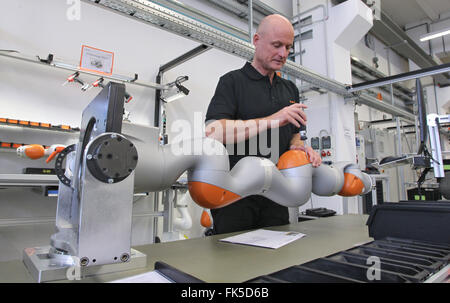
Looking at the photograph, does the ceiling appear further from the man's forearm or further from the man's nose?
the man's forearm

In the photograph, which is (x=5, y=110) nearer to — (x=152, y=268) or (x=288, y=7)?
(x=152, y=268)

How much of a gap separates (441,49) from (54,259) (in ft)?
25.1

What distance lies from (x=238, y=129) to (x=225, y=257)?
1.11 feet

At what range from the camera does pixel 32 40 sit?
206 cm

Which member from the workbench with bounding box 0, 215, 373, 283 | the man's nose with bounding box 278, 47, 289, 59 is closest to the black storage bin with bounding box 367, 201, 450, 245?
the workbench with bounding box 0, 215, 373, 283

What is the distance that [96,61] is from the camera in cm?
207

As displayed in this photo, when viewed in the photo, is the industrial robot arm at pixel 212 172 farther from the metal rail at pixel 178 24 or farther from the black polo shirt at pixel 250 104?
the metal rail at pixel 178 24

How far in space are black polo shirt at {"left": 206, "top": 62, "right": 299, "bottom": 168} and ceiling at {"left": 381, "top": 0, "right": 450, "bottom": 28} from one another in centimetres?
520

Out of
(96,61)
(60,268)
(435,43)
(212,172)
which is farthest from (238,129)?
(435,43)

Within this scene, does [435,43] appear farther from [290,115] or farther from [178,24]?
[290,115]

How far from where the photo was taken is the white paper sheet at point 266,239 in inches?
26.6

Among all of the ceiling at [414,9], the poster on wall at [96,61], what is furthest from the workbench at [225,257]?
the ceiling at [414,9]

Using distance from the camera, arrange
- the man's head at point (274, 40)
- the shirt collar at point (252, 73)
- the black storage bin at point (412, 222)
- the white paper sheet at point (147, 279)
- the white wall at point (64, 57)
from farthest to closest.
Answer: the white wall at point (64, 57) → the shirt collar at point (252, 73) → the man's head at point (274, 40) → the black storage bin at point (412, 222) → the white paper sheet at point (147, 279)
